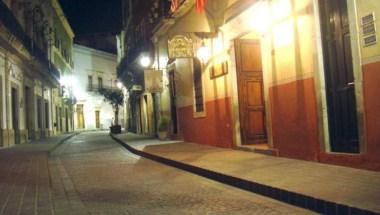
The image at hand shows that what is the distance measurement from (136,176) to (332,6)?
5.14 metres

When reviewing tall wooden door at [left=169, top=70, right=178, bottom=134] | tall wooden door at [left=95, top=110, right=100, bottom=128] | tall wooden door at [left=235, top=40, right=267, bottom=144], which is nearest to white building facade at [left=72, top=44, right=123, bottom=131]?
tall wooden door at [left=95, top=110, right=100, bottom=128]

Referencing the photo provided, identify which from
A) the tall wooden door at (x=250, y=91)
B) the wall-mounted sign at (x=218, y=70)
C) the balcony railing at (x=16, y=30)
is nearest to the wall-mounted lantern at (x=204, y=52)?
the wall-mounted sign at (x=218, y=70)

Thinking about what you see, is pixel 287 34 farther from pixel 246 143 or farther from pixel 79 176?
pixel 79 176

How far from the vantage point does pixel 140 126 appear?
3141cm

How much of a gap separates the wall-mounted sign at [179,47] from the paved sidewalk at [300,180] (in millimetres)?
5066

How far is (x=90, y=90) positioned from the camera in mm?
57750

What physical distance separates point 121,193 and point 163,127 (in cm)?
1299

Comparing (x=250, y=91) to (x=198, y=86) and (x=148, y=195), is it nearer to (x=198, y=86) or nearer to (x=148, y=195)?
(x=198, y=86)

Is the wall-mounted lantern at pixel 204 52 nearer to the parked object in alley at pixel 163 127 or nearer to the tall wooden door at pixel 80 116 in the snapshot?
the parked object in alley at pixel 163 127

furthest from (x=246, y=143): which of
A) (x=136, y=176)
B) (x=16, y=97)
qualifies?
(x=16, y=97)

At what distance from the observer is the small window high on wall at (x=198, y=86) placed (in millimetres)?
16359

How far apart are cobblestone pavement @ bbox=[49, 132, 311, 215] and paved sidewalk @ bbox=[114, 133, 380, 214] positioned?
17 cm

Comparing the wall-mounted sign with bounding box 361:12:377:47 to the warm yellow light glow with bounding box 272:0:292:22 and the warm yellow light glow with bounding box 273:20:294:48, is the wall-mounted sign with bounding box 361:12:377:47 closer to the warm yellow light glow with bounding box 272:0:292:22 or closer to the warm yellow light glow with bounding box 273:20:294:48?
the warm yellow light glow with bounding box 273:20:294:48

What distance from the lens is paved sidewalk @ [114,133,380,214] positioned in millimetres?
5602
